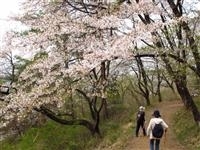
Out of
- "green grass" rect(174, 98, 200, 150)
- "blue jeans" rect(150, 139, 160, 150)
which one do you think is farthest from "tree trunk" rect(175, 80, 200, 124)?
"blue jeans" rect(150, 139, 160, 150)

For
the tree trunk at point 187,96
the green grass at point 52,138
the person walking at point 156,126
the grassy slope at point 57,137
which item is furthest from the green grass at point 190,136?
the green grass at point 52,138

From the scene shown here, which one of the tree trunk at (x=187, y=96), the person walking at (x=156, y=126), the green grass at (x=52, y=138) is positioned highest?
the tree trunk at (x=187, y=96)

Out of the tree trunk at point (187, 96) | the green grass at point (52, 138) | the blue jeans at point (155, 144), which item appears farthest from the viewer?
the green grass at point (52, 138)

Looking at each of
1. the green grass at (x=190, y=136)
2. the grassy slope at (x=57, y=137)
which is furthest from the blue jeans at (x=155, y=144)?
the grassy slope at (x=57, y=137)

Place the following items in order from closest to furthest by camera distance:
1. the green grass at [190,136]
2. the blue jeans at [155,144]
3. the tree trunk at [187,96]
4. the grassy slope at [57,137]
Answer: the blue jeans at [155,144] → the green grass at [190,136] → the tree trunk at [187,96] → the grassy slope at [57,137]

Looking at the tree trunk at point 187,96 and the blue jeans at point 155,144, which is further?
the tree trunk at point 187,96

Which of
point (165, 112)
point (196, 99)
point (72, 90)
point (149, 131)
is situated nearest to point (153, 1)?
point (72, 90)

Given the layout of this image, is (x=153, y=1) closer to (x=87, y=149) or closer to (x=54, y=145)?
(x=87, y=149)

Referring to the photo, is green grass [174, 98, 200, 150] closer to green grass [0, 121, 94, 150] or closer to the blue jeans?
the blue jeans

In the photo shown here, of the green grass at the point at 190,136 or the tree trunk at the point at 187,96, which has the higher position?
the tree trunk at the point at 187,96

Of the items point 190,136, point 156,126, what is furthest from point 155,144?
point 190,136

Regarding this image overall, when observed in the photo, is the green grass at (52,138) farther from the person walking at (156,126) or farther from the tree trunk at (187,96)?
the person walking at (156,126)

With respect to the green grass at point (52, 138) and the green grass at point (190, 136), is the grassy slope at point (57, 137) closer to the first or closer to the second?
the green grass at point (52, 138)

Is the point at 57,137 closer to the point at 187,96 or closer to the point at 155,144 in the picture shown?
the point at 187,96
